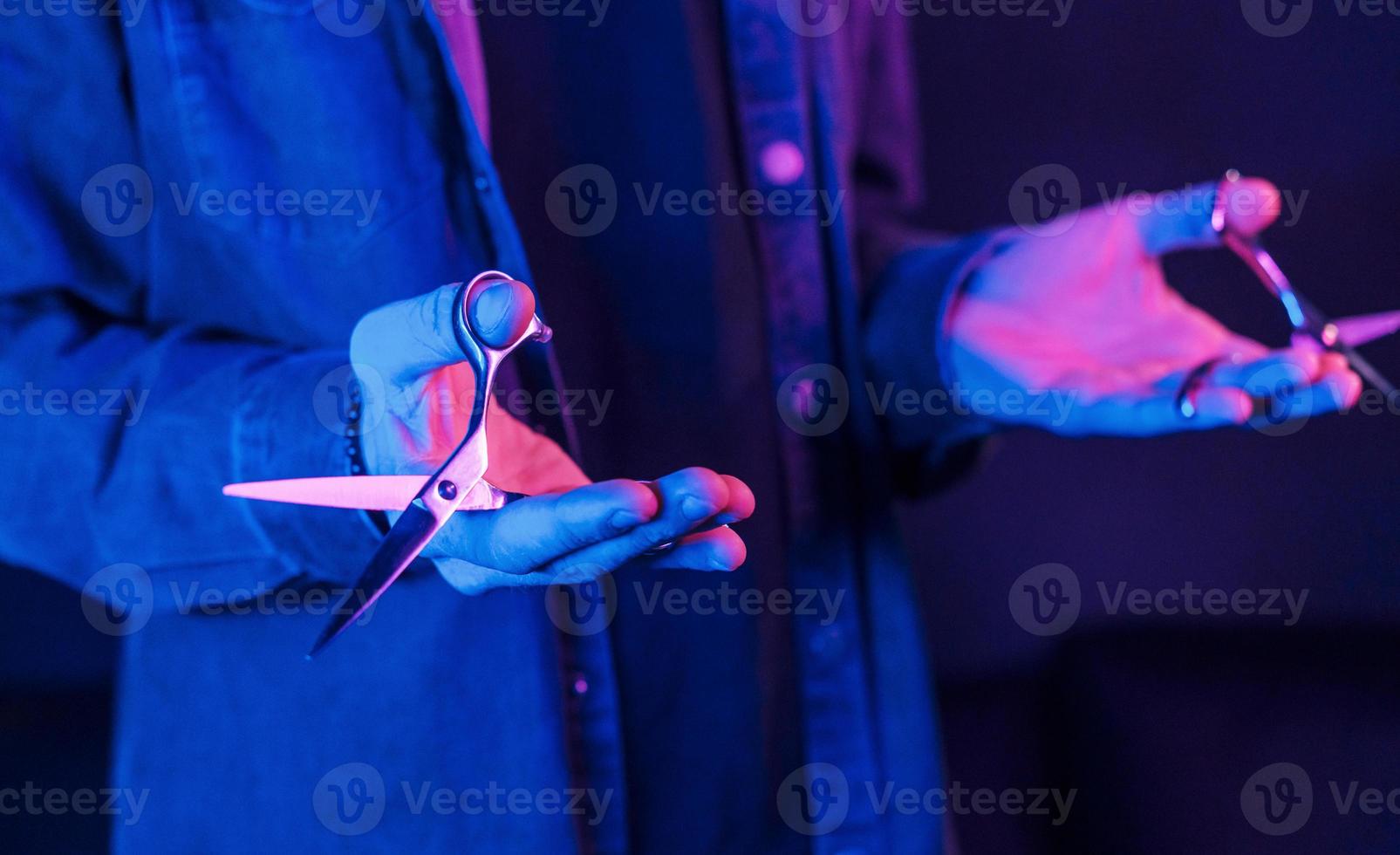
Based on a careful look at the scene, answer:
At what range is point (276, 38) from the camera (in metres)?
0.67

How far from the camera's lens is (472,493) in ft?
1.62

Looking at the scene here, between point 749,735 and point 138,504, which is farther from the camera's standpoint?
point 749,735

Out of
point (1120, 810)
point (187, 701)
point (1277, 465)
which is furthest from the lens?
point (1277, 465)

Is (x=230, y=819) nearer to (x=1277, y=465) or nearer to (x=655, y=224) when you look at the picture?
(x=655, y=224)

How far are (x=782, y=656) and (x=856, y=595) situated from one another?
10 cm

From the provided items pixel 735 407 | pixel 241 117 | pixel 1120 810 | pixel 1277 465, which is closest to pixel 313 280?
pixel 241 117
